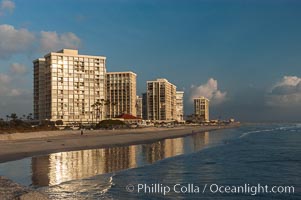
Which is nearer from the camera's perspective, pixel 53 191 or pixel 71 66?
pixel 53 191

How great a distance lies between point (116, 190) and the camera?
52.6 feet

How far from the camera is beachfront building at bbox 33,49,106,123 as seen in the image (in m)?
137

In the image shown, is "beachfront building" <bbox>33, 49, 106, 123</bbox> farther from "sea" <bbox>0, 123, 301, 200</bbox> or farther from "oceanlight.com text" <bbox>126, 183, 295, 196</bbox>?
"oceanlight.com text" <bbox>126, 183, 295, 196</bbox>

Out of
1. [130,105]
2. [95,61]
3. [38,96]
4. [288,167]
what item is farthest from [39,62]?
[288,167]

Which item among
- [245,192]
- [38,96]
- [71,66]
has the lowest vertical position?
[245,192]

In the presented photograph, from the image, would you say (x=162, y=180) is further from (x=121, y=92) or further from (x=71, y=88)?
(x=121, y=92)

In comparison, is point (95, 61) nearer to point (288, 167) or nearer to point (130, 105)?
point (130, 105)

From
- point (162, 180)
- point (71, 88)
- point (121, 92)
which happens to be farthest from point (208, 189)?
point (121, 92)

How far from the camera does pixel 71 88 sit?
139 meters

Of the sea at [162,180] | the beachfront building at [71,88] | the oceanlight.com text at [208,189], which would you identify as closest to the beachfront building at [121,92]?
the beachfront building at [71,88]

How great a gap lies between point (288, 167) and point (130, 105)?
158 m

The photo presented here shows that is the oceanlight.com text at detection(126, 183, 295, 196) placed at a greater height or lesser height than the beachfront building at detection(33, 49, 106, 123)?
lesser

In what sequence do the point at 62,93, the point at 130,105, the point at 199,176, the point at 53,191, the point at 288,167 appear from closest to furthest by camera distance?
the point at 53,191 < the point at 199,176 < the point at 288,167 < the point at 62,93 < the point at 130,105

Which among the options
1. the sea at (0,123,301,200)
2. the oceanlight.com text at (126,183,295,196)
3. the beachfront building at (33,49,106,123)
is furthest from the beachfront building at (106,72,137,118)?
the oceanlight.com text at (126,183,295,196)
